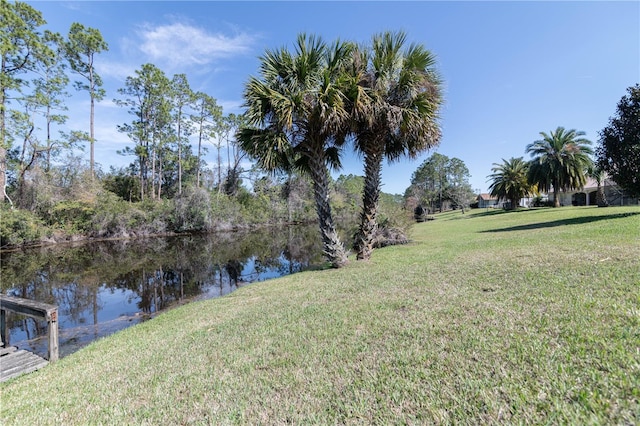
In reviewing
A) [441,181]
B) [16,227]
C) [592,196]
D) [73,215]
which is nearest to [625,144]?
[592,196]

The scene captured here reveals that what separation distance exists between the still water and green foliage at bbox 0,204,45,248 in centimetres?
184

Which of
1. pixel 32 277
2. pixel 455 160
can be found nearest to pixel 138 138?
pixel 32 277

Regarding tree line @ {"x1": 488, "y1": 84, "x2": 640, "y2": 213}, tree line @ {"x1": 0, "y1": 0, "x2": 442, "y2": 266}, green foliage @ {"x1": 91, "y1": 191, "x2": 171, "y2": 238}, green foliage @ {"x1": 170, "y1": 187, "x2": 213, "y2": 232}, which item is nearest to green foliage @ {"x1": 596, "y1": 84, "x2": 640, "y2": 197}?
tree line @ {"x1": 488, "y1": 84, "x2": 640, "y2": 213}

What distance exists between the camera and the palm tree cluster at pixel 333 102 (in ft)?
26.6

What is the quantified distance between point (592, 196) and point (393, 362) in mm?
46631

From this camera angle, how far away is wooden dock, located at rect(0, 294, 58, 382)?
4613mm

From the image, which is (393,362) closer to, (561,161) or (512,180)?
(561,161)

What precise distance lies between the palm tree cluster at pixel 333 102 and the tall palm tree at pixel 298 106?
A: 0.02m

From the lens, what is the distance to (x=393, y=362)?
2975 millimetres

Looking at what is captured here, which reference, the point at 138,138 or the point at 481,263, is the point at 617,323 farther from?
the point at 138,138

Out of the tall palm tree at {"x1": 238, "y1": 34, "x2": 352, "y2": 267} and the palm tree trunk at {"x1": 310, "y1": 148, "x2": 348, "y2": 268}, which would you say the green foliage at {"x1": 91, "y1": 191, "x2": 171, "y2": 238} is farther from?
the palm tree trunk at {"x1": 310, "y1": 148, "x2": 348, "y2": 268}

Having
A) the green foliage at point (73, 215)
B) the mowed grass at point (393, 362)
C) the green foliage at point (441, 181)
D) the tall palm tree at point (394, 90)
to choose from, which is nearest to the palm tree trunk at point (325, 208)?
the tall palm tree at point (394, 90)

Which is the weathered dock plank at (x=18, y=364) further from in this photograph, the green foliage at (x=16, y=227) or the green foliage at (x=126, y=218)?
the green foliage at (x=126, y=218)

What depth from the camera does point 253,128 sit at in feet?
29.1
